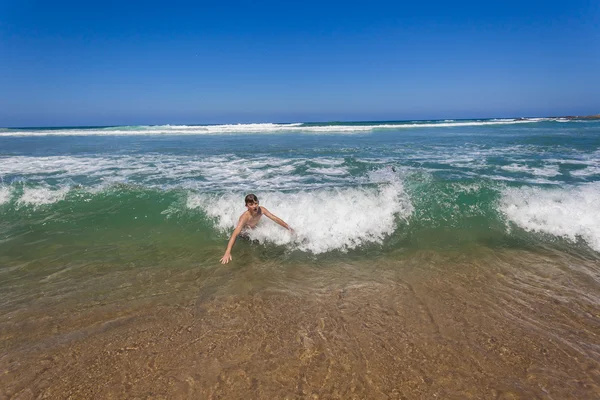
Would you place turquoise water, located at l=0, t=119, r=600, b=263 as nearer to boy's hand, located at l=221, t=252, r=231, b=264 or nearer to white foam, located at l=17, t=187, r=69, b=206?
white foam, located at l=17, t=187, r=69, b=206

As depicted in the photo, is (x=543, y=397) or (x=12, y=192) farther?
(x=12, y=192)

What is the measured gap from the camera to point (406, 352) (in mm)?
3016

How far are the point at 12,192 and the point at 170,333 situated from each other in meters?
7.95

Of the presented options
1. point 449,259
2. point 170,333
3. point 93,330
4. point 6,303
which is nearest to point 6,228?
point 6,303

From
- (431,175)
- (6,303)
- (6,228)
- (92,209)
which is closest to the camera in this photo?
(6,303)

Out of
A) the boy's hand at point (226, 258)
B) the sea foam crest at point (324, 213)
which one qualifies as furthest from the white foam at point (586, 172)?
the boy's hand at point (226, 258)

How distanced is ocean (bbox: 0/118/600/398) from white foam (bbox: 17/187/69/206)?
2.2 inches

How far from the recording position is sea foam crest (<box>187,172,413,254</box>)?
591 cm

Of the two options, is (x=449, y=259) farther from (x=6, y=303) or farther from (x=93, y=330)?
(x=6, y=303)

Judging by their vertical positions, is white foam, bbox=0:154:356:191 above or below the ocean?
above

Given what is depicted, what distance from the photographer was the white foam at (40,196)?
7902 mm

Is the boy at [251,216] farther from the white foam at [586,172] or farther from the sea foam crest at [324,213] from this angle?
the white foam at [586,172]

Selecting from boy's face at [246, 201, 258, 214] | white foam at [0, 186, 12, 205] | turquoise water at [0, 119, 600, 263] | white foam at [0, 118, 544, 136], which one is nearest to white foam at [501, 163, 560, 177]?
turquoise water at [0, 119, 600, 263]

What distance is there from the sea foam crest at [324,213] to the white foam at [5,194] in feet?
14.6
